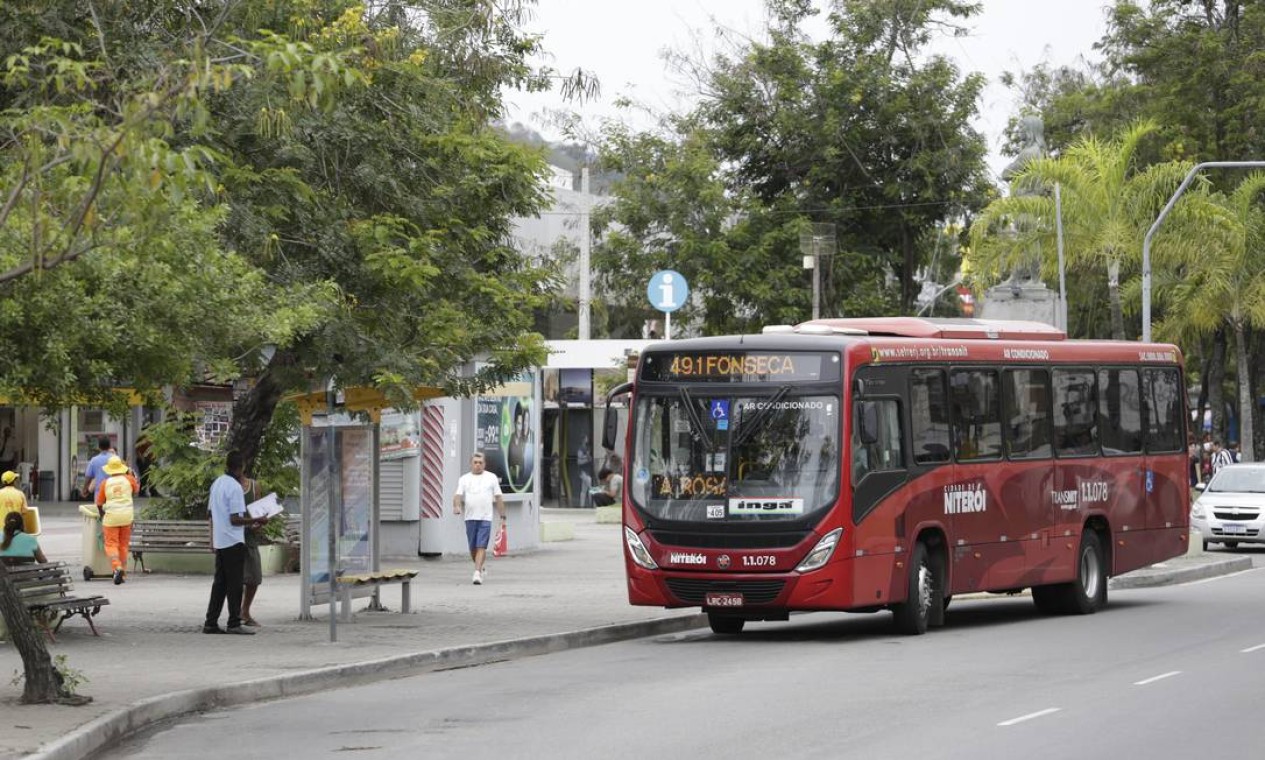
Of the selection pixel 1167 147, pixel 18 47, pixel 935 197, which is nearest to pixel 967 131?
pixel 935 197

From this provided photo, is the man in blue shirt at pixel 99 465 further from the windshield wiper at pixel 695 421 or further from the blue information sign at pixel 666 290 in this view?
the blue information sign at pixel 666 290

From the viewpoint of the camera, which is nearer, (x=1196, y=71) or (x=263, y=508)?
(x=263, y=508)

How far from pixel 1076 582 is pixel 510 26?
9.06m

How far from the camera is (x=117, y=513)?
24.7m

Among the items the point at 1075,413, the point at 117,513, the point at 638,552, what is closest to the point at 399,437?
the point at 117,513

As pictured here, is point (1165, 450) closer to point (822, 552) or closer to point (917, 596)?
point (917, 596)

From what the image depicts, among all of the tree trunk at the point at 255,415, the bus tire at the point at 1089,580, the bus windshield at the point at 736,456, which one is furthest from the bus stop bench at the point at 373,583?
the bus tire at the point at 1089,580

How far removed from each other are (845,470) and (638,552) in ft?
7.39

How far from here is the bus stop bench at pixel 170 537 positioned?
1063 inches

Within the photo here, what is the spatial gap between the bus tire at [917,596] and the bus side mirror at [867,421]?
50.2 inches

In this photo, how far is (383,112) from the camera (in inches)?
745

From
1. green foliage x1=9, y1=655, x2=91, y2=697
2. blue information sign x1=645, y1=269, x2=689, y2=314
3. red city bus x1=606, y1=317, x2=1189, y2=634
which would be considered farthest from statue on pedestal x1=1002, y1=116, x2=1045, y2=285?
green foliage x1=9, y1=655, x2=91, y2=697

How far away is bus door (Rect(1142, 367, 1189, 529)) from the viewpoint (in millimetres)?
24094

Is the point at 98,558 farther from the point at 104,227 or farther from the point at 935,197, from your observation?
the point at 935,197
